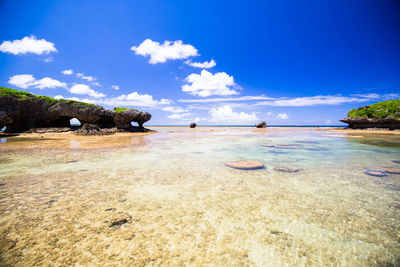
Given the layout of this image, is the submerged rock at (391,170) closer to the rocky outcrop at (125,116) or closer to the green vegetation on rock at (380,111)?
the rocky outcrop at (125,116)

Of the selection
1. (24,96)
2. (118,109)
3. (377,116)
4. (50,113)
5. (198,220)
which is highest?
(24,96)

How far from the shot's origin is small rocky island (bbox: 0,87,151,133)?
19016mm

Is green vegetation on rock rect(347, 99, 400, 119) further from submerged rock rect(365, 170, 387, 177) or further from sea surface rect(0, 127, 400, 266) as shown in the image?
sea surface rect(0, 127, 400, 266)

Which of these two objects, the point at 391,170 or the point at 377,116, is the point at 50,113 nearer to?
the point at 391,170

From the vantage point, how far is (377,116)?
→ 947 inches

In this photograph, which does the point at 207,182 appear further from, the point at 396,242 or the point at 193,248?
the point at 396,242

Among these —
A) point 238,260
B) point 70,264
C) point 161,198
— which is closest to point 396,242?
point 238,260

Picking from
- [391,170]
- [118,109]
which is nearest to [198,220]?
[391,170]

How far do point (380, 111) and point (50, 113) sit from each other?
155ft

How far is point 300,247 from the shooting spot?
1899 mm

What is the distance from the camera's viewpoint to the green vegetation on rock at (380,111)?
22.9m

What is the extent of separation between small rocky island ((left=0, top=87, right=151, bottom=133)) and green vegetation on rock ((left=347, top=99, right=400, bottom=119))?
35277 millimetres

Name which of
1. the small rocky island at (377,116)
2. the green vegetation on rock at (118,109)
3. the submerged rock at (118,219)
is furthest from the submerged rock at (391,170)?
the green vegetation on rock at (118,109)

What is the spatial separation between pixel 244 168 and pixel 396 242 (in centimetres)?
347
